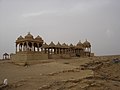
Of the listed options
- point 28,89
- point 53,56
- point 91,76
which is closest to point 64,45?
point 53,56

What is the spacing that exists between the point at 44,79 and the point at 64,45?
23290 millimetres

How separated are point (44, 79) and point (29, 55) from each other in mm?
12303

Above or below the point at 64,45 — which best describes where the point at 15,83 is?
below

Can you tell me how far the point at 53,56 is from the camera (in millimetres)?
34156

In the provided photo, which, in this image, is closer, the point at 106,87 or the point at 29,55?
the point at 106,87

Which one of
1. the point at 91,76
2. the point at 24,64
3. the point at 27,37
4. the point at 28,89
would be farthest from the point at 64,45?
the point at 28,89

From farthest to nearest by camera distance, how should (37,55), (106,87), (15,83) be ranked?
1. (37,55)
2. (15,83)
3. (106,87)

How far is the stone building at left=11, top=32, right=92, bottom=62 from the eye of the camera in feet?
95.2

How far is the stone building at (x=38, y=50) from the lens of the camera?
29.0 metres

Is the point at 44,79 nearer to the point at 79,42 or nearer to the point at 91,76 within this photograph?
the point at 91,76

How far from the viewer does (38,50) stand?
32.5 metres

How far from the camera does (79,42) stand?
4666cm

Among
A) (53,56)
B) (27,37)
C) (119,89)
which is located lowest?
(119,89)

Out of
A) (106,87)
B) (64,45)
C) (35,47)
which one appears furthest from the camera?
(64,45)
